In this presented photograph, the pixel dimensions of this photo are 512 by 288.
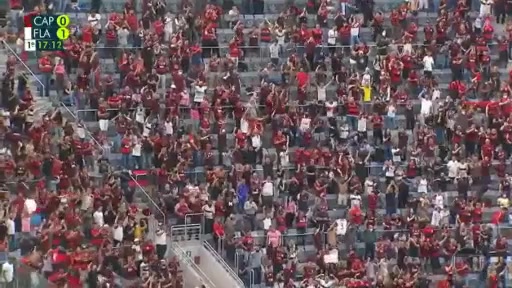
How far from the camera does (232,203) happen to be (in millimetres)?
31891

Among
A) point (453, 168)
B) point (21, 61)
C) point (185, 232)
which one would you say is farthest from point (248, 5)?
point (185, 232)

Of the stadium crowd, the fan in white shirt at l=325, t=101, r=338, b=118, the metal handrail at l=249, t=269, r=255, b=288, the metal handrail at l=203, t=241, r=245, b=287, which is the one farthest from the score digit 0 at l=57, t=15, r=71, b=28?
the metal handrail at l=249, t=269, r=255, b=288

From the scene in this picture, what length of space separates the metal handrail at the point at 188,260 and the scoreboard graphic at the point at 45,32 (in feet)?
18.3

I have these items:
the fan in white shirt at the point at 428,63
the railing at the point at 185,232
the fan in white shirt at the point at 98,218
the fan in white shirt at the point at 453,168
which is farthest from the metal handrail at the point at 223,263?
the fan in white shirt at the point at 428,63

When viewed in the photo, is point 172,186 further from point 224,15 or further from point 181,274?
point 224,15

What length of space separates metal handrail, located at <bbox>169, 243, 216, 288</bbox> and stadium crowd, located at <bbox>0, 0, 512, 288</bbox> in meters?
0.44

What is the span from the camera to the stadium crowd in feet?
100

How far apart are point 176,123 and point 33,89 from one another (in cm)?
318

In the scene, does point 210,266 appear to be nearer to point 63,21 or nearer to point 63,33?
point 63,33

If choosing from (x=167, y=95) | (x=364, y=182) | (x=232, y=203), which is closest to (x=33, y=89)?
(x=167, y=95)

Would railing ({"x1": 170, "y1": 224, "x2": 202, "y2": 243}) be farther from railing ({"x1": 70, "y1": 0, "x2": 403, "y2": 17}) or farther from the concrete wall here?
railing ({"x1": 70, "y1": 0, "x2": 403, "y2": 17})

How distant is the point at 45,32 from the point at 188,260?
670 centimetres

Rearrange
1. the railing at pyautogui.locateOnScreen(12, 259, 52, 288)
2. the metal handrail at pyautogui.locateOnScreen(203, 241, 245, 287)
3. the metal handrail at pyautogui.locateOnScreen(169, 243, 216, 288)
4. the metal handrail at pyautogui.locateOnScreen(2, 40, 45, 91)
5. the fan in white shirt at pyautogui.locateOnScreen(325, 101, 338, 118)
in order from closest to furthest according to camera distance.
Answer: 1. the railing at pyautogui.locateOnScreen(12, 259, 52, 288)
2. the metal handrail at pyautogui.locateOnScreen(203, 241, 245, 287)
3. the metal handrail at pyautogui.locateOnScreen(169, 243, 216, 288)
4. the metal handrail at pyautogui.locateOnScreen(2, 40, 45, 91)
5. the fan in white shirt at pyautogui.locateOnScreen(325, 101, 338, 118)

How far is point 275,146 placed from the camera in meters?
33.6
